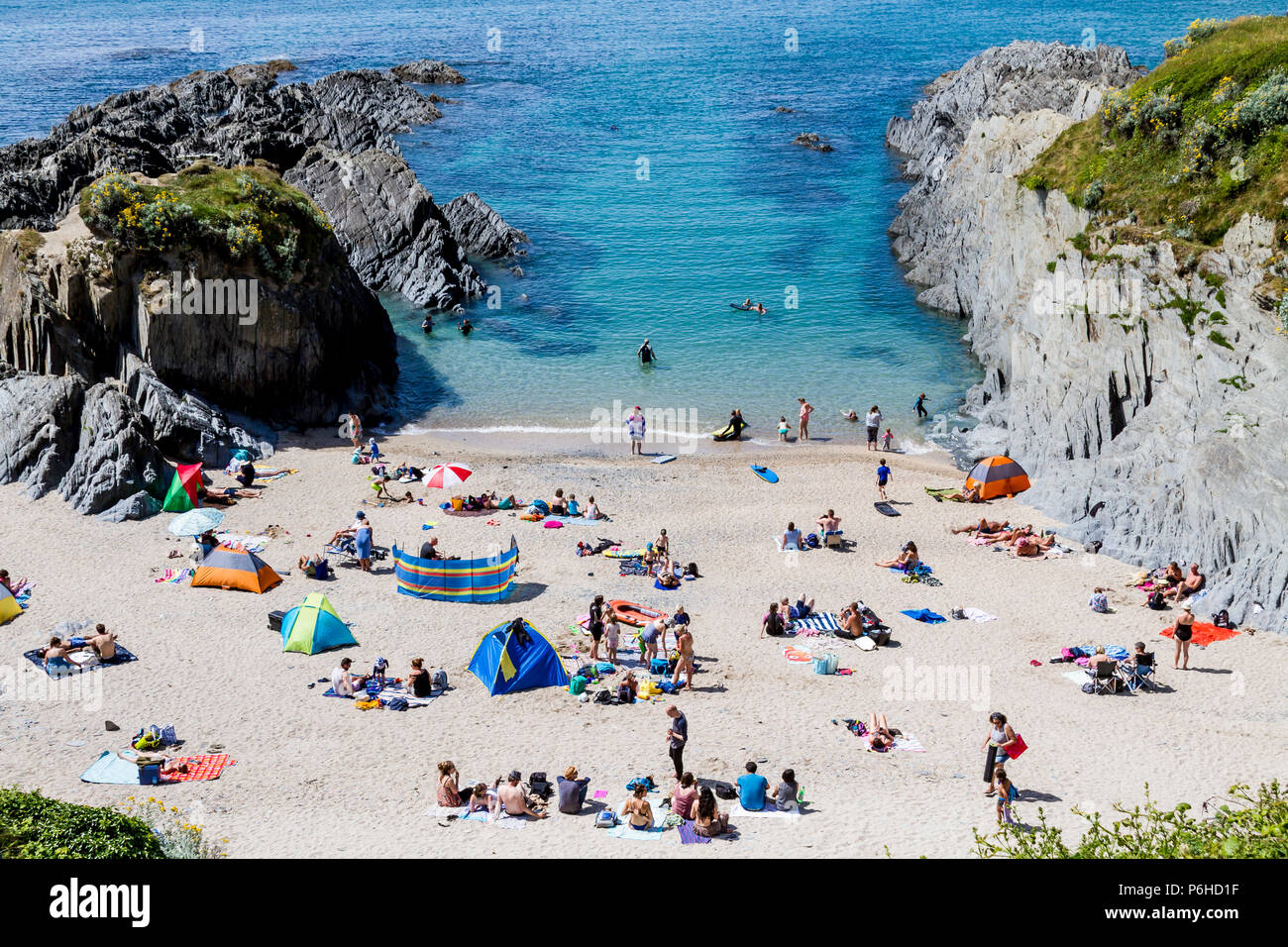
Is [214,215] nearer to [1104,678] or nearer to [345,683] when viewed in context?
A: [345,683]

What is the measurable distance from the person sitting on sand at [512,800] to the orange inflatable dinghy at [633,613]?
24.8ft

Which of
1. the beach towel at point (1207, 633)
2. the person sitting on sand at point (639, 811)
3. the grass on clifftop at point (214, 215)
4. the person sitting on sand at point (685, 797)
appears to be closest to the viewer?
the person sitting on sand at point (639, 811)

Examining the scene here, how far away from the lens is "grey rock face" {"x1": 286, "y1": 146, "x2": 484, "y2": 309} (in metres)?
52.1

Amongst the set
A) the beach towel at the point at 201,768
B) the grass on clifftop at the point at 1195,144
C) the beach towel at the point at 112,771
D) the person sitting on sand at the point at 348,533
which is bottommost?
the beach towel at the point at 201,768

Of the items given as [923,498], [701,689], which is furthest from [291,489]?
[923,498]

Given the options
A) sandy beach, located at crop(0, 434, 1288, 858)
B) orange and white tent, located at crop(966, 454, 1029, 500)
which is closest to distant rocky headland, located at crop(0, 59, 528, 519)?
sandy beach, located at crop(0, 434, 1288, 858)

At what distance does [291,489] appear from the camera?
3372cm

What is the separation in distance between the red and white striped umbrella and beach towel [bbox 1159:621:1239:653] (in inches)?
739

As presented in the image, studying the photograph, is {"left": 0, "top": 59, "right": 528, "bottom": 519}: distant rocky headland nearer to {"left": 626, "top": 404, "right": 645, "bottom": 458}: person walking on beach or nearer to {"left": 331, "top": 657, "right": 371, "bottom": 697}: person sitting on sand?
{"left": 626, "top": 404, "right": 645, "bottom": 458}: person walking on beach

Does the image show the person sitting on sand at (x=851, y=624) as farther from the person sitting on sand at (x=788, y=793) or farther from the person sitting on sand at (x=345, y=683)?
the person sitting on sand at (x=345, y=683)

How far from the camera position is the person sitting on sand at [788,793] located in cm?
1919

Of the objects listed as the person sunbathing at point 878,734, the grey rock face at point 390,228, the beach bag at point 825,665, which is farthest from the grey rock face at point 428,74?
the person sunbathing at point 878,734

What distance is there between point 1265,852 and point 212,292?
32.2m
